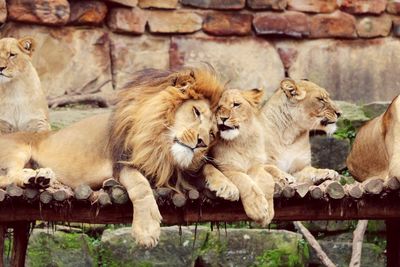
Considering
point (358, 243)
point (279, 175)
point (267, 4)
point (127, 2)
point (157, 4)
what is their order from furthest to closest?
1. point (267, 4)
2. point (157, 4)
3. point (127, 2)
4. point (358, 243)
5. point (279, 175)

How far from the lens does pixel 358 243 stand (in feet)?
35.0

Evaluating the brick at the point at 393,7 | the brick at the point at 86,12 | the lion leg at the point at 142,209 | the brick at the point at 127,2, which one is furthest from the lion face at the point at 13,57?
the brick at the point at 393,7

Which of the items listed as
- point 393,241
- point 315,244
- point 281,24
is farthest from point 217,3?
point 393,241

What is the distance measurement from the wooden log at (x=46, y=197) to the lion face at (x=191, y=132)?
0.67 meters

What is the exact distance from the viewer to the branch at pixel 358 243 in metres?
10.6

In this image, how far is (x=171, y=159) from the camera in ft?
25.1

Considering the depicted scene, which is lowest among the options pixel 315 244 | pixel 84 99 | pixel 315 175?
pixel 315 244

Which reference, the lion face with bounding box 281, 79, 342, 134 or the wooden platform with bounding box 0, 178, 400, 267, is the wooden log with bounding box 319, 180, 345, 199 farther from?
the lion face with bounding box 281, 79, 342, 134

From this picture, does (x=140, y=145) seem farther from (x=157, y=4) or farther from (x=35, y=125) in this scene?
(x=157, y=4)

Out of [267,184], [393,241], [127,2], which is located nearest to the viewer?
[267,184]

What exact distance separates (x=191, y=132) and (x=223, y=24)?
13.3 feet

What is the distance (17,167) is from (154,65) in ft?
11.7

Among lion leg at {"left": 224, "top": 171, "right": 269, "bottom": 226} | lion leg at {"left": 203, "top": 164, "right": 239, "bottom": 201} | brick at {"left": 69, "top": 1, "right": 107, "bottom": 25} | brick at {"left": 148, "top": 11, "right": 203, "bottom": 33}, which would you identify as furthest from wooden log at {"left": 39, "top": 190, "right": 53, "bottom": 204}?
brick at {"left": 148, "top": 11, "right": 203, "bottom": 33}

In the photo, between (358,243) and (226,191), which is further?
(358,243)
